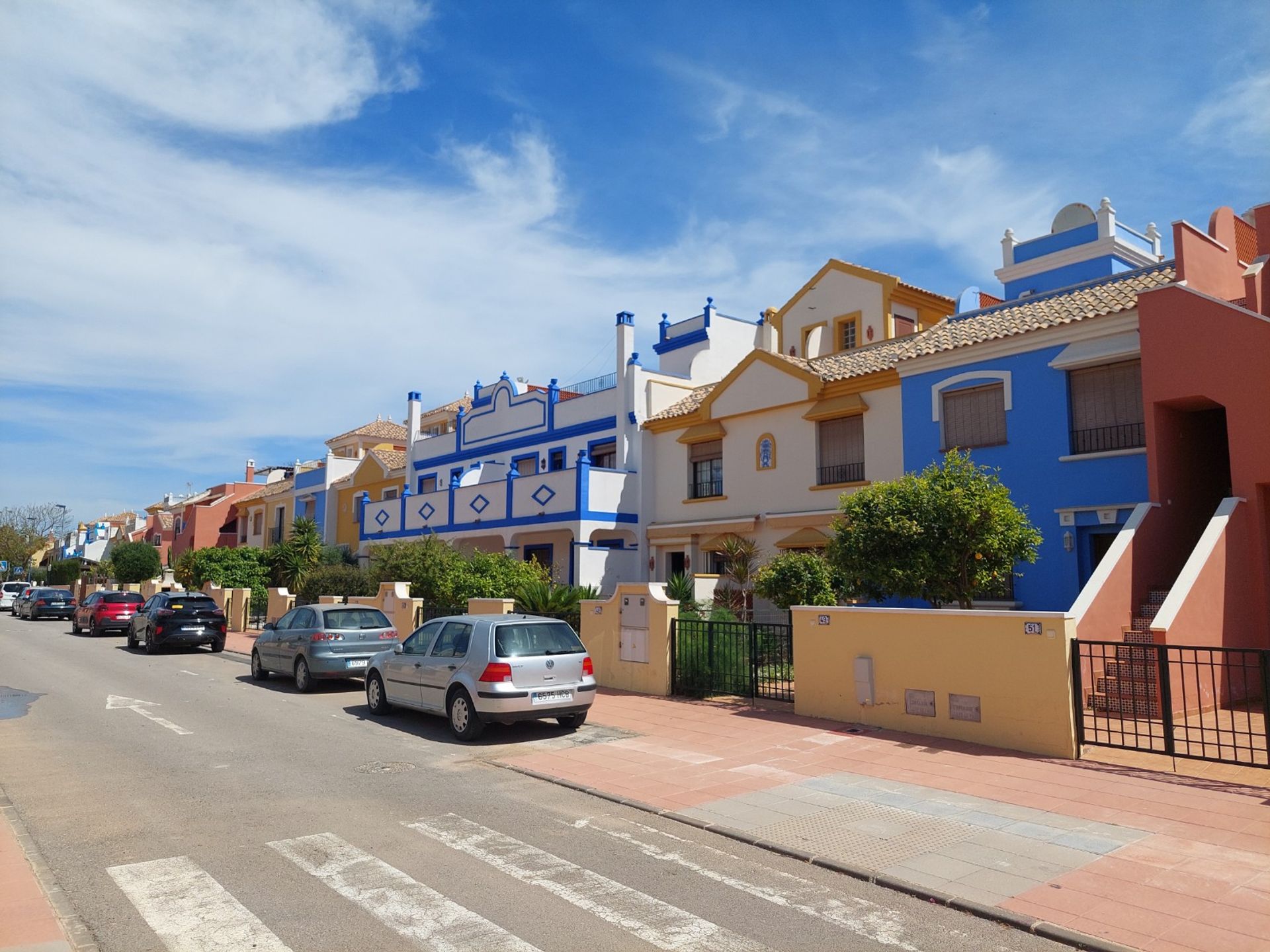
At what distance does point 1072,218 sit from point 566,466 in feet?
53.0

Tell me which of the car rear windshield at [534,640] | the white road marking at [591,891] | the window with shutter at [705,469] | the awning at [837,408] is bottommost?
the white road marking at [591,891]

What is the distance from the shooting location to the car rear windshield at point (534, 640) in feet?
36.5

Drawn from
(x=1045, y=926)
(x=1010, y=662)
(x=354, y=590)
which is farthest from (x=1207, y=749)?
(x=354, y=590)

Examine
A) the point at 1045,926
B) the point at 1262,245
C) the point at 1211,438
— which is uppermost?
the point at 1262,245

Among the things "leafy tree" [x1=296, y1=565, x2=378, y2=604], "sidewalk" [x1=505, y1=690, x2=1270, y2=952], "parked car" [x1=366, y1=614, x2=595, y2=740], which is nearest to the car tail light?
"parked car" [x1=366, y1=614, x2=595, y2=740]

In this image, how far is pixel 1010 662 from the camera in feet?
33.0

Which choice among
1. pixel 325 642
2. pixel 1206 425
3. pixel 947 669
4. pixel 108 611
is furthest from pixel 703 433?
pixel 108 611

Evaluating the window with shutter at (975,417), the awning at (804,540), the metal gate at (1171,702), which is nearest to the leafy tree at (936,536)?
the metal gate at (1171,702)

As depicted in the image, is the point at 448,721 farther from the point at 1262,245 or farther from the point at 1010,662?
the point at 1262,245

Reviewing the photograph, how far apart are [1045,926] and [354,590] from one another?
1015 inches

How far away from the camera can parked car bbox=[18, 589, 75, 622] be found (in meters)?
41.2

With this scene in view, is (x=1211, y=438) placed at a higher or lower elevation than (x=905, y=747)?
higher

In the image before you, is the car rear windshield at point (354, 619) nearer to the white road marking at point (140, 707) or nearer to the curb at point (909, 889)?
the white road marking at point (140, 707)

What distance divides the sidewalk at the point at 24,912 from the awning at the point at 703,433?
63.7 feet
